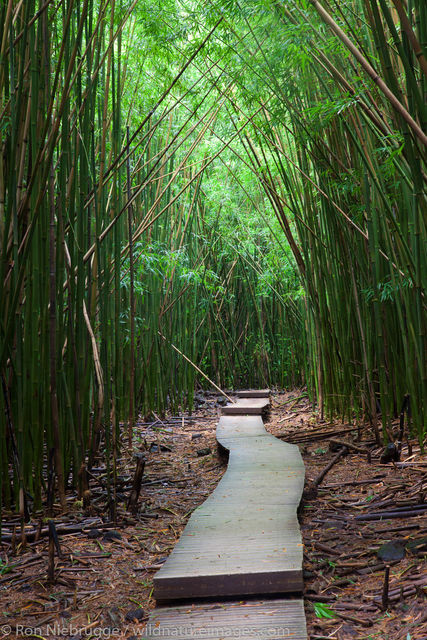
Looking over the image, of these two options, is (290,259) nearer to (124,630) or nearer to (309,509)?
(309,509)

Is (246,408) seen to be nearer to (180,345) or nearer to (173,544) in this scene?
(180,345)

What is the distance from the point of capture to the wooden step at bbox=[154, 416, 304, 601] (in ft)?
3.49

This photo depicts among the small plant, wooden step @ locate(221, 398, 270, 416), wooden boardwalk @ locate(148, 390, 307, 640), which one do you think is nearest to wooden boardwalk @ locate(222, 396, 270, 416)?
wooden step @ locate(221, 398, 270, 416)

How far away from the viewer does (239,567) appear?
1101 mm

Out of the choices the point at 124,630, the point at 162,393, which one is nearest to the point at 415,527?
the point at 124,630

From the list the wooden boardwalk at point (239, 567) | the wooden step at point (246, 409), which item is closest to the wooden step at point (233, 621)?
the wooden boardwalk at point (239, 567)

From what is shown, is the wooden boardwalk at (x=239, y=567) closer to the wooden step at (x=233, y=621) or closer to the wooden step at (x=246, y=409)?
the wooden step at (x=233, y=621)

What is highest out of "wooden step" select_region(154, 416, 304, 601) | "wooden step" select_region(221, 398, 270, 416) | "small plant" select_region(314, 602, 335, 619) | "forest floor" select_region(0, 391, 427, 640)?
"wooden step" select_region(221, 398, 270, 416)

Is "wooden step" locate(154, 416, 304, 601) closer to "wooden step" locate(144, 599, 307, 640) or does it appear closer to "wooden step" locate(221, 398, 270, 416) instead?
"wooden step" locate(144, 599, 307, 640)

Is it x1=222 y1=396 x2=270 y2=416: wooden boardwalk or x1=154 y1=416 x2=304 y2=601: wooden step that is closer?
x1=154 y1=416 x2=304 y2=601: wooden step

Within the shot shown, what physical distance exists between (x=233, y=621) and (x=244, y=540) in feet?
1.03

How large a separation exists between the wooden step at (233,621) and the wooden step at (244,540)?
0.03 m

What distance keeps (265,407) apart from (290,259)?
1.19 m

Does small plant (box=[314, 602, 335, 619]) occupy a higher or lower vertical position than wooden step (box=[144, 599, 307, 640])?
lower
